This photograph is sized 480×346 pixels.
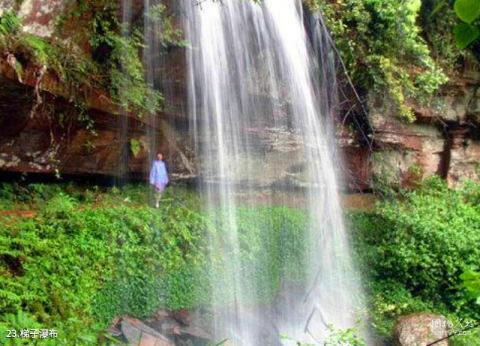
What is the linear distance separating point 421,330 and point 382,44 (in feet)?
16.8

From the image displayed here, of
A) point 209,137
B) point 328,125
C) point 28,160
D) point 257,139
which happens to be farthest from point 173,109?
point 328,125

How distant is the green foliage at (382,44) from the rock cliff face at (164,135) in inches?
26.7

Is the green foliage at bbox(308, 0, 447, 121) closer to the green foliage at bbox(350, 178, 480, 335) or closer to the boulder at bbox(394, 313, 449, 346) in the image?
the green foliage at bbox(350, 178, 480, 335)

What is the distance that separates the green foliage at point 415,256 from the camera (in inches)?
334

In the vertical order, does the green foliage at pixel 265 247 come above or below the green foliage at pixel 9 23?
below

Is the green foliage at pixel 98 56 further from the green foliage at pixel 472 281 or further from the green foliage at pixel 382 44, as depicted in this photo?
the green foliage at pixel 472 281

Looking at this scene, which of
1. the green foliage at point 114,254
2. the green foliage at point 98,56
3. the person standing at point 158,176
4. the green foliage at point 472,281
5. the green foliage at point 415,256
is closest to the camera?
the green foliage at point 472,281

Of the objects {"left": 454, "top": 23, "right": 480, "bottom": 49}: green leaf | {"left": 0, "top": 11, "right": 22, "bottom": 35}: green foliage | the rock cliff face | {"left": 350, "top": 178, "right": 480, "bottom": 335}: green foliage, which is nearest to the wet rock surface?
the rock cliff face

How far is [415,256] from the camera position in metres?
8.80

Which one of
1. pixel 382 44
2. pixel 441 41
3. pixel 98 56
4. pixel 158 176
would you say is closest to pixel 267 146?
pixel 158 176

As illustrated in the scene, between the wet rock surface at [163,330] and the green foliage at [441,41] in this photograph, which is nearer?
the wet rock surface at [163,330]

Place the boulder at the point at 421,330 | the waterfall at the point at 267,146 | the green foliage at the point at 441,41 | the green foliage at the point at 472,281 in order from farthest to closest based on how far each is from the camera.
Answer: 1. the green foliage at the point at 441,41
2. the waterfall at the point at 267,146
3. the boulder at the point at 421,330
4. the green foliage at the point at 472,281

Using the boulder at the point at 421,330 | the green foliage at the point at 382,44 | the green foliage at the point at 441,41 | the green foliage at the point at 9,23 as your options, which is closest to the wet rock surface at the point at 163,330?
the boulder at the point at 421,330

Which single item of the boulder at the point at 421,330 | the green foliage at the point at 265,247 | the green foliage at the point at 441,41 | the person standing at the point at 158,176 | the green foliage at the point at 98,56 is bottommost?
the boulder at the point at 421,330
